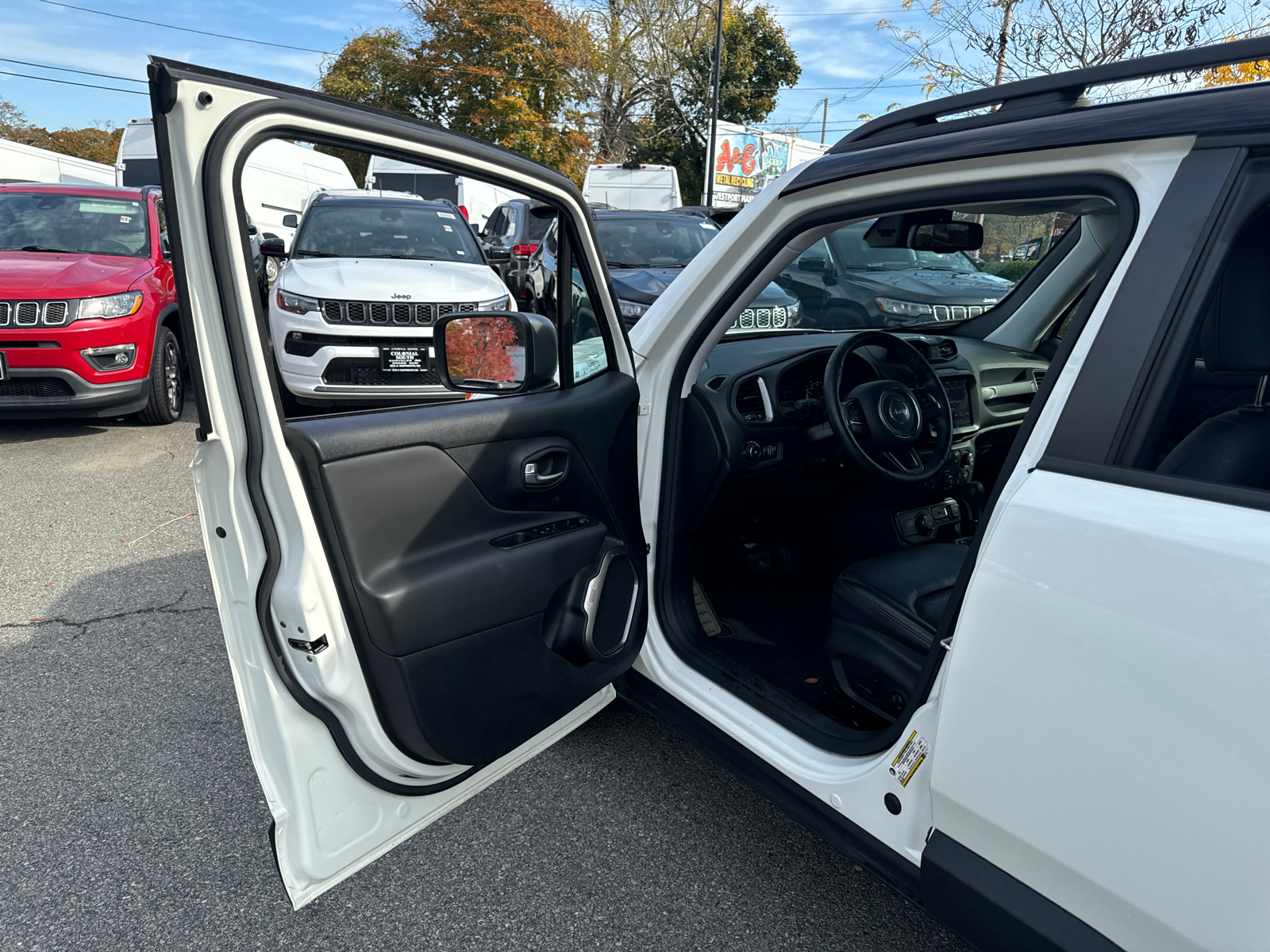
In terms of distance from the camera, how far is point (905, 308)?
3.74 m

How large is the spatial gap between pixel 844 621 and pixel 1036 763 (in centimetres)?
90

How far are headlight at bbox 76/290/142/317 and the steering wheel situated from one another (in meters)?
5.13

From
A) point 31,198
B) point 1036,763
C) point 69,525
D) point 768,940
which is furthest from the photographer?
point 31,198

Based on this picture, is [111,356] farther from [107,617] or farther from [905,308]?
[905,308]

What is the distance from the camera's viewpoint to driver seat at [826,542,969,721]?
74.8 inches

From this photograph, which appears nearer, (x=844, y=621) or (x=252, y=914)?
(x=252, y=914)

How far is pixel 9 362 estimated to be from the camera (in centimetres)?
514

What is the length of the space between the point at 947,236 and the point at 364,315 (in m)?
4.46

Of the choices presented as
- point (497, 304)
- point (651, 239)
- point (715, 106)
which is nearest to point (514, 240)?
point (651, 239)

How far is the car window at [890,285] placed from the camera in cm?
280

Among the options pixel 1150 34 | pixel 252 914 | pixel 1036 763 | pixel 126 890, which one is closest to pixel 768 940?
pixel 1036 763

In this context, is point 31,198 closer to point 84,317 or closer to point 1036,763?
point 84,317

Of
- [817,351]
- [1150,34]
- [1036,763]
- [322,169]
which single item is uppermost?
[1150,34]

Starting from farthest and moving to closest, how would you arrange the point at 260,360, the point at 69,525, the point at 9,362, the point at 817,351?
the point at 9,362 → the point at 69,525 → the point at 817,351 → the point at 260,360
